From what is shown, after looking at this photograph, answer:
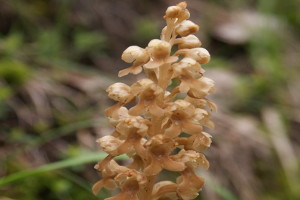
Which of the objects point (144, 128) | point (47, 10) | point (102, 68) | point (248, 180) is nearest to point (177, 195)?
point (144, 128)

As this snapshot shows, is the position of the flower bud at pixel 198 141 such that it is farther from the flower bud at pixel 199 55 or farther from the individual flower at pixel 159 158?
the flower bud at pixel 199 55

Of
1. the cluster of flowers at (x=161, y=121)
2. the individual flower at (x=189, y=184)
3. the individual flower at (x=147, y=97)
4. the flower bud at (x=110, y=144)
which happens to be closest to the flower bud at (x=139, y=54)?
the cluster of flowers at (x=161, y=121)

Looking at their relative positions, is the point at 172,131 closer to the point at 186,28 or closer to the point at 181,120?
the point at 181,120

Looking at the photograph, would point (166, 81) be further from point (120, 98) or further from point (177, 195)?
point (177, 195)

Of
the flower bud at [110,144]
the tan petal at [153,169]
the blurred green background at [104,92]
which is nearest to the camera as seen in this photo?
the tan petal at [153,169]

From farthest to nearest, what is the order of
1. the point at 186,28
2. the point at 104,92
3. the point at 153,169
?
the point at 104,92 → the point at 186,28 → the point at 153,169

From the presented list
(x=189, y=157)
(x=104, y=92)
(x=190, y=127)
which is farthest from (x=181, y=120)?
(x=104, y=92)
